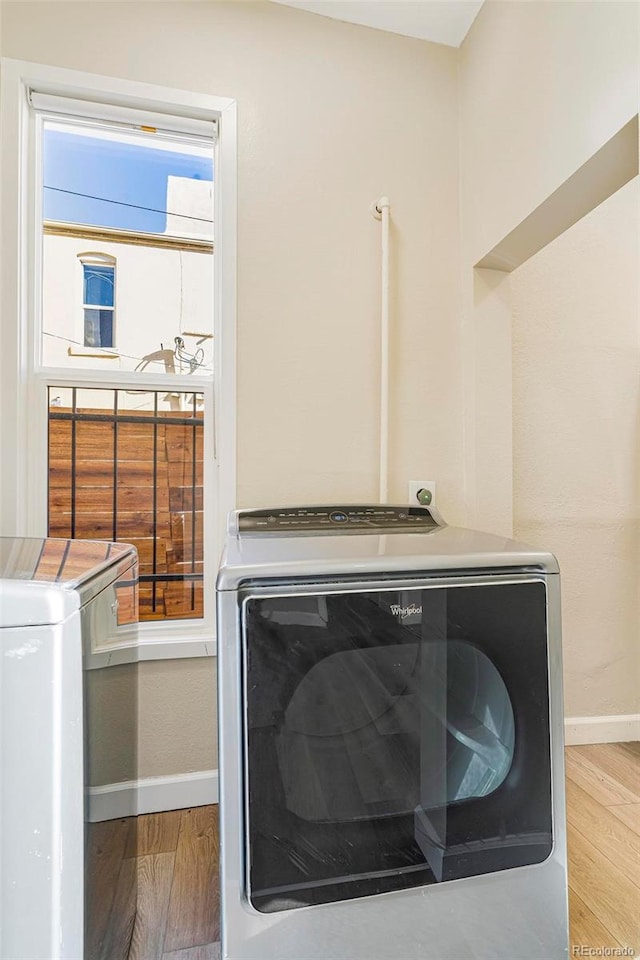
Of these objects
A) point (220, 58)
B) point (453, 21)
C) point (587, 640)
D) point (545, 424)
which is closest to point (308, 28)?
point (220, 58)

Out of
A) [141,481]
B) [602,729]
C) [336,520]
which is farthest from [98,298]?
[602,729]

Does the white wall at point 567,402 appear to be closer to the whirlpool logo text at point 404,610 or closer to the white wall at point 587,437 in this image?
the white wall at point 587,437

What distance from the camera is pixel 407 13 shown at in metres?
1.88

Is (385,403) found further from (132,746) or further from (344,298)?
(132,746)

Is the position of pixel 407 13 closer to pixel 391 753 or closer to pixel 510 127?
pixel 510 127

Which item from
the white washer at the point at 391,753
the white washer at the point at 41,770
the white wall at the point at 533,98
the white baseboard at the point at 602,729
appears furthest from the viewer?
the white baseboard at the point at 602,729

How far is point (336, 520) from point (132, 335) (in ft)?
3.15

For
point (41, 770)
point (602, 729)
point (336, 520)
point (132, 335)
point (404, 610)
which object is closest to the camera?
point (41, 770)

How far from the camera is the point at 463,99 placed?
78.7 inches

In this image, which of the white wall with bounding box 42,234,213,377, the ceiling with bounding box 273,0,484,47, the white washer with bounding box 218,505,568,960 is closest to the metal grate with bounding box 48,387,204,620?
the white wall with bounding box 42,234,213,377

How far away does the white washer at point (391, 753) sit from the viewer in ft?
3.00

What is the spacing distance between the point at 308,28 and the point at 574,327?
4.98 feet

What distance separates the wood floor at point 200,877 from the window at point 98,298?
4.66ft

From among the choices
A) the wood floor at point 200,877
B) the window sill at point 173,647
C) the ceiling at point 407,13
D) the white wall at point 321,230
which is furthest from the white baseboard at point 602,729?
the ceiling at point 407,13
